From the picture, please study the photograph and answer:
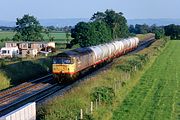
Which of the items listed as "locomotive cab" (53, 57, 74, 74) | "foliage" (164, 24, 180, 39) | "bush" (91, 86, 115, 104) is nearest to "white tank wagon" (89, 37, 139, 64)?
"locomotive cab" (53, 57, 74, 74)

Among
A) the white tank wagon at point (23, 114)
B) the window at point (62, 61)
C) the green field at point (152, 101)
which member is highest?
the window at point (62, 61)

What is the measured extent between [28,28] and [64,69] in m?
85.7

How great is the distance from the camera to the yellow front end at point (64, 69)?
136 feet

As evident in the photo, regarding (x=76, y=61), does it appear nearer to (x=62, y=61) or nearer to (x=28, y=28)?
(x=62, y=61)

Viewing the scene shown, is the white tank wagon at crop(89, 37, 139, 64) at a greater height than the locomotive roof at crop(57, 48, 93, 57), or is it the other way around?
the locomotive roof at crop(57, 48, 93, 57)

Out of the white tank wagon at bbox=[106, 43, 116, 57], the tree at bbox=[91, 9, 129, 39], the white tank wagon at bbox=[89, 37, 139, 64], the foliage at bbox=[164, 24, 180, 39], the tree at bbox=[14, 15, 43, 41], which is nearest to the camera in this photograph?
the white tank wagon at bbox=[89, 37, 139, 64]

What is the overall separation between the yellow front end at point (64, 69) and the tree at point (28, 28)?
83603mm

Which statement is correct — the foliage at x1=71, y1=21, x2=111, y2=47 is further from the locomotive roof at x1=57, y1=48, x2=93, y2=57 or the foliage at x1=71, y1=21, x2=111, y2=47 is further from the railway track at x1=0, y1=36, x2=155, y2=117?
the railway track at x1=0, y1=36, x2=155, y2=117

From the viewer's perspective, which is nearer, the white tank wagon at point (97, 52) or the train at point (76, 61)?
the train at point (76, 61)

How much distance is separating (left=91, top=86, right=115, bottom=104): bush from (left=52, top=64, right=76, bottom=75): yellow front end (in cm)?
1120

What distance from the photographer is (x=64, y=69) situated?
136 ft

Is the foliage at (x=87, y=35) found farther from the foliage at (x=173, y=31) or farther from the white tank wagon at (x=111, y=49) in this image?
the foliage at (x=173, y=31)

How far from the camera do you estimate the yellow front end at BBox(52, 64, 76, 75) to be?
4141 cm

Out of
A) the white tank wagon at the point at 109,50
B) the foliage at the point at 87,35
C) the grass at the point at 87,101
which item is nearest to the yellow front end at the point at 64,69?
the grass at the point at 87,101
